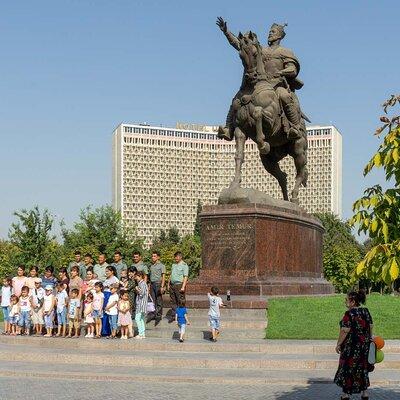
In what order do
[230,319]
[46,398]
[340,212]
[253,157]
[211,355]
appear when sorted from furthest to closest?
[340,212] < [253,157] < [230,319] < [211,355] < [46,398]

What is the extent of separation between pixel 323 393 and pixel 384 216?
14.6 ft

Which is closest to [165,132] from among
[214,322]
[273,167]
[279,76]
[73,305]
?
[273,167]

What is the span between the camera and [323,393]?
37.9 ft

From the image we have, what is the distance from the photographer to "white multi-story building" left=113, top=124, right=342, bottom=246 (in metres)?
150

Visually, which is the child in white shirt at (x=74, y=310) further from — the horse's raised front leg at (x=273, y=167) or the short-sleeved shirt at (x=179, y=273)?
the horse's raised front leg at (x=273, y=167)

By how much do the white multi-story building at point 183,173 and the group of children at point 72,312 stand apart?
416 ft

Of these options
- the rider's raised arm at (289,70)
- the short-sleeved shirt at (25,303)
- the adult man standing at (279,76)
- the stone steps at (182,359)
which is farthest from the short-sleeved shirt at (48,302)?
the rider's raised arm at (289,70)

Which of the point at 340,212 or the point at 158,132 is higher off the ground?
the point at 158,132

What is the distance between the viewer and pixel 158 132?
511ft

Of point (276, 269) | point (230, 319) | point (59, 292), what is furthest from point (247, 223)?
point (59, 292)

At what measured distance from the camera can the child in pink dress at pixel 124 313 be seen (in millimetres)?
16656

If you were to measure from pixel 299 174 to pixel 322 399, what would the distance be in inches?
510

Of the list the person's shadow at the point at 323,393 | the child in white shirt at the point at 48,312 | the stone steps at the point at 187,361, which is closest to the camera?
the person's shadow at the point at 323,393

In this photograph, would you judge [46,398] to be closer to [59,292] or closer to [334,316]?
[59,292]
